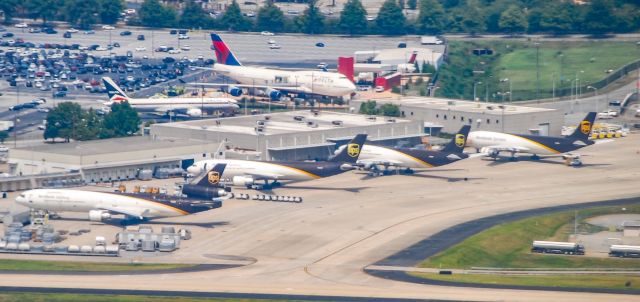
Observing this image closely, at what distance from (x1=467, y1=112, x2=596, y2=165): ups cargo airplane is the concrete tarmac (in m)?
1.44

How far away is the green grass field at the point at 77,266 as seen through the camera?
4210 inches

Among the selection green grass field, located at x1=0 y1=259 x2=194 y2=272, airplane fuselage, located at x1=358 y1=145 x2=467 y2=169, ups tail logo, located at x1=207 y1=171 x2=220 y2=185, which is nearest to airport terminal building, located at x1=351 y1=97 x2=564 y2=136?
airplane fuselage, located at x1=358 y1=145 x2=467 y2=169

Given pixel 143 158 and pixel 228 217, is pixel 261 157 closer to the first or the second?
pixel 143 158

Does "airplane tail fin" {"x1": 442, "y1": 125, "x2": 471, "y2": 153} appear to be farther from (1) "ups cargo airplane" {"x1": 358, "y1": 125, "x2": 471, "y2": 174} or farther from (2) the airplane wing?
(2) the airplane wing

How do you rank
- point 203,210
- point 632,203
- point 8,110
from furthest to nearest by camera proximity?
point 8,110 < point 632,203 < point 203,210

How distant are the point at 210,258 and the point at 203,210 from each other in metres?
12.4

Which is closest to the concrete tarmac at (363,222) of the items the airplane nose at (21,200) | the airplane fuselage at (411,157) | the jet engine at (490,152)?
the jet engine at (490,152)

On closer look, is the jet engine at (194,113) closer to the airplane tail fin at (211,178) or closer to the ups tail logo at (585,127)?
the ups tail logo at (585,127)

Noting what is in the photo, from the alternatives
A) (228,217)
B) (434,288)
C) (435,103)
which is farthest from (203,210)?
(435,103)

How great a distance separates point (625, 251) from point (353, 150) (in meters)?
36.3

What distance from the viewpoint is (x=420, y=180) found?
494ft

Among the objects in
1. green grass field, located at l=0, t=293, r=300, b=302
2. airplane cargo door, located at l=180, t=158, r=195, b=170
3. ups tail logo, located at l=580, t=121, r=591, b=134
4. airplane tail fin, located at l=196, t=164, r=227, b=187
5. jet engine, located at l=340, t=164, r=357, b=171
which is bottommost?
green grass field, located at l=0, t=293, r=300, b=302

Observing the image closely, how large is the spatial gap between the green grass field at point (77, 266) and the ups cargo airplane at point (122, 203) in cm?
1339

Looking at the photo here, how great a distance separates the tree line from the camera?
557ft
